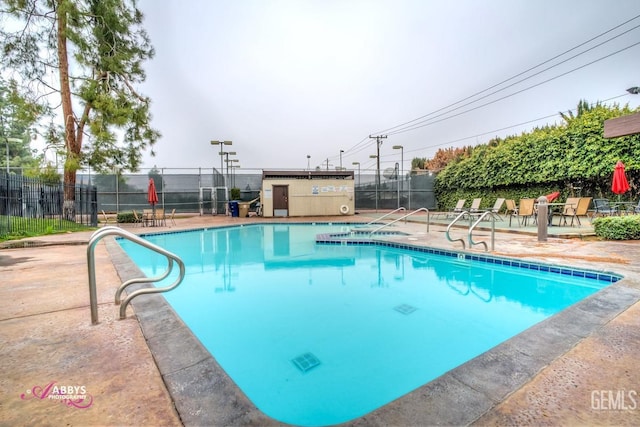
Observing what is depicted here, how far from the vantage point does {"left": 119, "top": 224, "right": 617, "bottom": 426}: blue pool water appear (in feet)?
6.79

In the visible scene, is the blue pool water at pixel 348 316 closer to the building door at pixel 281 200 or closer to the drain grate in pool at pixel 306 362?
the drain grate in pool at pixel 306 362

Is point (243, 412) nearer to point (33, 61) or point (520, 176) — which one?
point (33, 61)

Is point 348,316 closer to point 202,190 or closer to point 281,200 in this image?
point 281,200

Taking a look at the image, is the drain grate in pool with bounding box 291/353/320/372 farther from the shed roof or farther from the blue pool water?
the shed roof

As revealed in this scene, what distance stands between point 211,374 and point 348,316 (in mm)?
1915

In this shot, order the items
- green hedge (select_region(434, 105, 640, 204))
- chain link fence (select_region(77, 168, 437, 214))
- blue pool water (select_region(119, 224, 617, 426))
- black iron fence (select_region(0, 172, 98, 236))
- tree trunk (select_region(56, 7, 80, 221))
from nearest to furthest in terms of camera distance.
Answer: blue pool water (select_region(119, 224, 617, 426)) < black iron fence (select_region(0, 172, 98, 236)) < tree trunk (select_region(56, 7, 80, 221)) < green hedge (select_region(434, 105, 640, 204)) < chain link fence (select_region(77, 168, 437, 214))

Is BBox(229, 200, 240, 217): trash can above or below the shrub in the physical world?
above

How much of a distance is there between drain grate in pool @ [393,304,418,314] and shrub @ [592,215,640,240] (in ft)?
19.6

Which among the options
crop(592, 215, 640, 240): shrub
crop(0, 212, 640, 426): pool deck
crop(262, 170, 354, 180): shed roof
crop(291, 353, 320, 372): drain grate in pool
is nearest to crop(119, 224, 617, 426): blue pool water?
crop(291, 353, 320, 372): drain grate in pool

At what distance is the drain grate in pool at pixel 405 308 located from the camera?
3458 mm

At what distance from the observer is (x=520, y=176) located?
1391 centimetres

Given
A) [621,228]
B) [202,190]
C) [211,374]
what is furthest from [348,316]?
[202,190]

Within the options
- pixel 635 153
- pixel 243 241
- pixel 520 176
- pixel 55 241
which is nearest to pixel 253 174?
pixel 243 241

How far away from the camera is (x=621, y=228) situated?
6.32m
